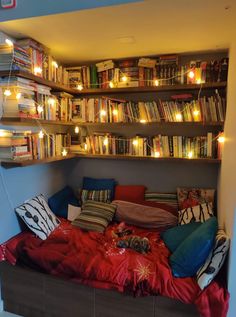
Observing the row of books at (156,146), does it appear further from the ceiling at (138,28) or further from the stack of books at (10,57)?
the stack of books at (10,57)

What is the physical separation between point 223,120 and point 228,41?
699 millimetres

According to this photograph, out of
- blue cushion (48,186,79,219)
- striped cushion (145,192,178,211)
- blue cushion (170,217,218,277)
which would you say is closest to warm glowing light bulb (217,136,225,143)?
striped cushion (145,192,178,211)

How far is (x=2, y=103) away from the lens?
1896 mm

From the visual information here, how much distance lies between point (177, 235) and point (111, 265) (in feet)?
2.15

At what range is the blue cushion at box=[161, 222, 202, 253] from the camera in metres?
1.92

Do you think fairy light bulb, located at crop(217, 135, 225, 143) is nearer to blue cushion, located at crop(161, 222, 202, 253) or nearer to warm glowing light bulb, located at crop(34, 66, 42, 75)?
blue cushion, located at crop(161, 222, 202, 253)

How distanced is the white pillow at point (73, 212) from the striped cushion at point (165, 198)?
2.62ft

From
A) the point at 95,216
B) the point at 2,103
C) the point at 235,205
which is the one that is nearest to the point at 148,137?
the point at 95,216

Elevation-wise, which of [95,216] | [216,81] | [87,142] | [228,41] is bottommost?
[95,216]

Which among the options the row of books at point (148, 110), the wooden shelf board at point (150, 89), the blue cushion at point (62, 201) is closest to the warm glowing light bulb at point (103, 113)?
the row of books at point (148, 110)

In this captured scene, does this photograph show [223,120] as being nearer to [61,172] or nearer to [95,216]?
[95,216]

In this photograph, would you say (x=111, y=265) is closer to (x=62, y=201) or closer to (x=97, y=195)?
(x=97, y=195)

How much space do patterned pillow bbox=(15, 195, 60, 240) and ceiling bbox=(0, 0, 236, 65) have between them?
1.51 meters

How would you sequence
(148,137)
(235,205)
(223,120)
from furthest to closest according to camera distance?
1. (148,137)
2. (223,120)
3. (235,205)
